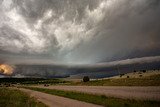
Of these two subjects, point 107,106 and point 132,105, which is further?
point 107,106

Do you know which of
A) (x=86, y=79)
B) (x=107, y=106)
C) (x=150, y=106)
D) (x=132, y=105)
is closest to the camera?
(x=150, y=106)

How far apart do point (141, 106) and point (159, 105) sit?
1809 mm

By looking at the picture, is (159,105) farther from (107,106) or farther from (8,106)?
(8,106)

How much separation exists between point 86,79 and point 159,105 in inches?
5755

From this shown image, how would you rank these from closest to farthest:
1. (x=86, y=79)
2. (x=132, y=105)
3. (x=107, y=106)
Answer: (x=132, y=105), (x=107, y=106), (x=86, y=79)

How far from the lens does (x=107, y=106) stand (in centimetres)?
3120

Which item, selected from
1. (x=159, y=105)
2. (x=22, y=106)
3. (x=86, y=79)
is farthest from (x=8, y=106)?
(x=86, y=79)

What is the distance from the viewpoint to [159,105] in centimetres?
2733

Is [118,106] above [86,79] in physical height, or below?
below

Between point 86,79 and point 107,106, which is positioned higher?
point 86,79

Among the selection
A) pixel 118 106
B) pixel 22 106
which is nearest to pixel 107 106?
pixel 118 106

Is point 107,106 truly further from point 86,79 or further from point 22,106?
point 86,79

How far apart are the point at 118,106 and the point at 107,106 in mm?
1856

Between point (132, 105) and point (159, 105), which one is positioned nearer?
point (159, 105)
